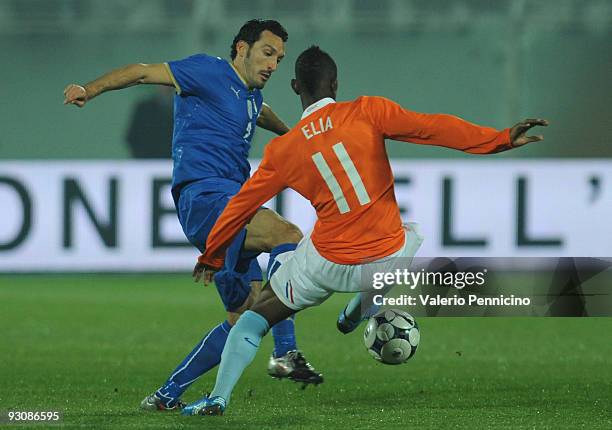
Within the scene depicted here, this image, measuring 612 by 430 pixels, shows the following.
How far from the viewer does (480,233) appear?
40.0 feet

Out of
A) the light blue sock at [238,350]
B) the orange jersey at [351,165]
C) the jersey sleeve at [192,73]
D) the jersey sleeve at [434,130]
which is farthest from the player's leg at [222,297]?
the jersey sleeve at [434,130]

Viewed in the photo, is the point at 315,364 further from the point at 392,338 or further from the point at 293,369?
the point at 392,338

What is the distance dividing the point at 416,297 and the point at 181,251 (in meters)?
5.04

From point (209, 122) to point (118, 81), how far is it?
63 cm

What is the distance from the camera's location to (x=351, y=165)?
18.2 feet

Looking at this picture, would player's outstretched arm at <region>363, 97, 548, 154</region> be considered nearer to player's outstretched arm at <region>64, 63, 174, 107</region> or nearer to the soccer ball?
the soccer ball

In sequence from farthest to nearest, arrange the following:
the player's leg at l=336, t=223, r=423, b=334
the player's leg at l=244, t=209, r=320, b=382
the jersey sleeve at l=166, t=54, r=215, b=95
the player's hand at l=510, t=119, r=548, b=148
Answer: the jersey sleeve at l=166, t=54, r=215, b=95 → the player's leg at l=244, t=209, r=320, b=382 → the player's leg at l=336, t=223, r=423, b=334 → the player's hand at l=510, t=119, r=548, b=148

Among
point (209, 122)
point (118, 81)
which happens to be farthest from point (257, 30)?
point (118, 81)

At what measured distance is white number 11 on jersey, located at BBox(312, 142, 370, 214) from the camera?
554 centimetres

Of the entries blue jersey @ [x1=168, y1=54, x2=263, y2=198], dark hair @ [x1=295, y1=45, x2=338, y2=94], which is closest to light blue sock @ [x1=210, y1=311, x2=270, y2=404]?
dark hair @ [x1=295, y1=45, x2=338, y2=94]

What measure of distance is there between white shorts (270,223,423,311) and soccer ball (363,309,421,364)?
1.18 feet

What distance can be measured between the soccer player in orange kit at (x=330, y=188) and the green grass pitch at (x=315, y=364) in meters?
0.45

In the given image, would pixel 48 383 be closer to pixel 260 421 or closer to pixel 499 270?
pixel 260 421

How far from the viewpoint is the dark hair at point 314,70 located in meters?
5.65
